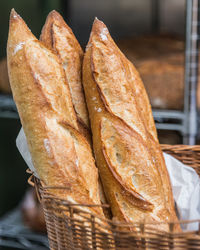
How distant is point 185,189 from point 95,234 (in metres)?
0.38

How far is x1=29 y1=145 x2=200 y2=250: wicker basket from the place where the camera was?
1.65ft

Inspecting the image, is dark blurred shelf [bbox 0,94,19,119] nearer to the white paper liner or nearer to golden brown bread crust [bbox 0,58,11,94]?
golden brown bread crust [bbox 0,58,11,94]

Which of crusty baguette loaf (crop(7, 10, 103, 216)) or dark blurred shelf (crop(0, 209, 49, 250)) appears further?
dark blurred shelf (crop(0, 209, 49, 250))

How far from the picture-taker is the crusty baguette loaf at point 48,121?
640mm

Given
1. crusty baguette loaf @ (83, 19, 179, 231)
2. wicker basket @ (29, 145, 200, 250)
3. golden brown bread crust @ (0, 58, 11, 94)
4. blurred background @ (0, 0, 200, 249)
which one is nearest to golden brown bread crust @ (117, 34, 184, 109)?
blurred background @ (0, 0, 200, 249)

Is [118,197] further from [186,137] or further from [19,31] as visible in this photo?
[186,137]

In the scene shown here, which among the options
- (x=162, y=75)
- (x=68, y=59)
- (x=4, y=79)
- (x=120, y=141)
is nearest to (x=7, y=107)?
(x=4, y=79)

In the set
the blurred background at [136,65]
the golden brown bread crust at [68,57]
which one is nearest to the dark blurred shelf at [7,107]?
the blurred background at [136,65]

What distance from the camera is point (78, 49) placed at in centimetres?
81

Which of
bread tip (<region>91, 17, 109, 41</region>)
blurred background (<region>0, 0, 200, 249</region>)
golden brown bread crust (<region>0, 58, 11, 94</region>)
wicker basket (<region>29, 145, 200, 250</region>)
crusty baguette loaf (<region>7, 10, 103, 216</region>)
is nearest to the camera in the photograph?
wicker basket (<region>29, 145, 200, 250</region>)

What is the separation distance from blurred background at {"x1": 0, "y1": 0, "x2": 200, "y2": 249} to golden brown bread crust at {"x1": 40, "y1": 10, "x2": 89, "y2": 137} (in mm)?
640

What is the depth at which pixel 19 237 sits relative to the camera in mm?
1613

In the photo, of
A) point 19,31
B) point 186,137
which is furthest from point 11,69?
point 186,137

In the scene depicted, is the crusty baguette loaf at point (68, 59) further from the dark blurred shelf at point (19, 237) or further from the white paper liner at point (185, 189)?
the dark blurred shelf at point (19, 237)
